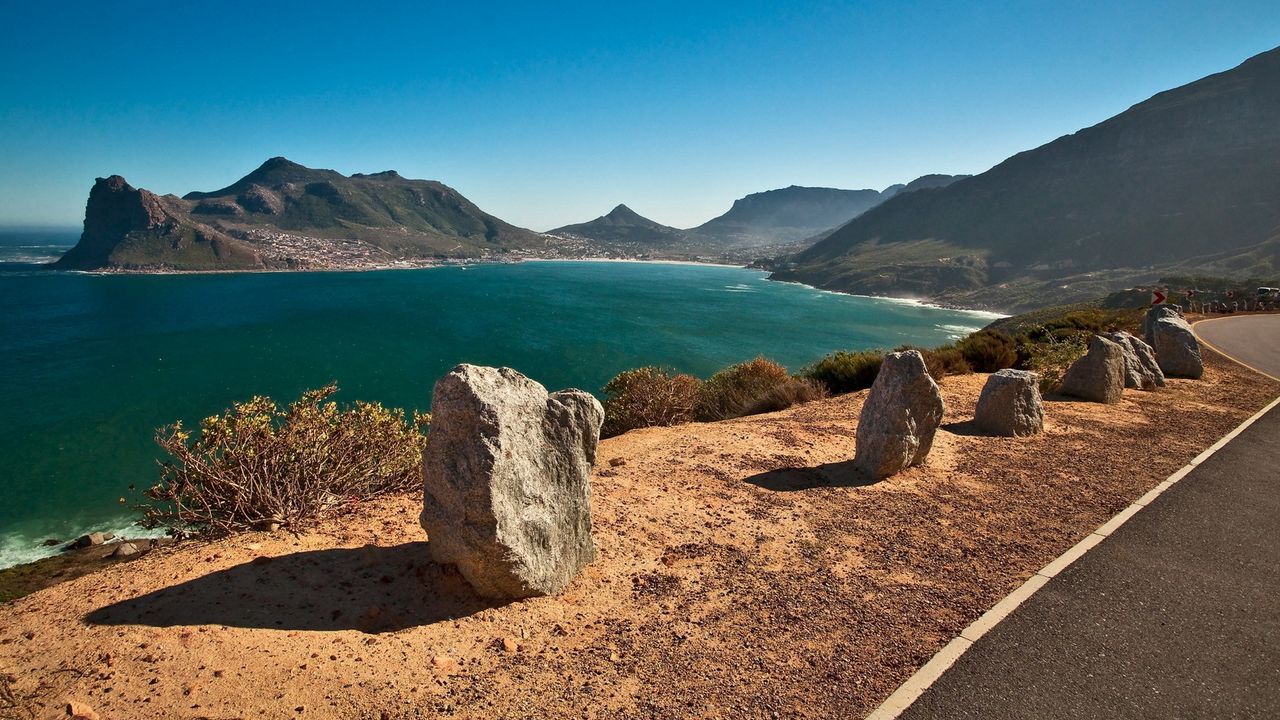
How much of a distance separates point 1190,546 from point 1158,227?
149892 mm

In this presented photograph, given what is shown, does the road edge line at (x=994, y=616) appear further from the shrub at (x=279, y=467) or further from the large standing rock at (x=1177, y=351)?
the large standing rock at (x=1177, y=351)

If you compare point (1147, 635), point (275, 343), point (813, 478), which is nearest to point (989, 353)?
point (813, 478)

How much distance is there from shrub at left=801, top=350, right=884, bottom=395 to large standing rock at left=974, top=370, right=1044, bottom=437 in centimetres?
528

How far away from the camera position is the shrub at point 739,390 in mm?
16172

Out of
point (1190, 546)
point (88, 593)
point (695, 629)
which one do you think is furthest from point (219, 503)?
point (1190, 546)

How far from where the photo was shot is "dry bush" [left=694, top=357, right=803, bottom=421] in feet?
51.5

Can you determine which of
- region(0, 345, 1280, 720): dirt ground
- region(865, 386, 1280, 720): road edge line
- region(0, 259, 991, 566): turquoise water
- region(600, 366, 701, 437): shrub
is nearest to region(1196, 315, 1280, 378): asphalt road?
region(865, 386, 1280, 720): road edge line

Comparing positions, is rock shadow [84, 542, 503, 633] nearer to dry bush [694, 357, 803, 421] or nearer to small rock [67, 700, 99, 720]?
small rock [67, 700, 99, 720]

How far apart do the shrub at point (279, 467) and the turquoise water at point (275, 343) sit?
16770 mm

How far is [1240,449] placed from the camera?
378 inches

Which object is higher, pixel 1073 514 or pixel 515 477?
pixel 515 477

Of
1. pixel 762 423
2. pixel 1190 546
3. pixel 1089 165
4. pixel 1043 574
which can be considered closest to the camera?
pixel 1043 574

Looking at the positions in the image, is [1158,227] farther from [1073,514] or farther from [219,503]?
[219,503]

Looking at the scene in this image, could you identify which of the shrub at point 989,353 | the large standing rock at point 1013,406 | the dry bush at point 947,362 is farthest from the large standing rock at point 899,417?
the shrub at point 989,353
